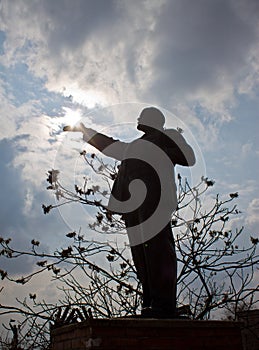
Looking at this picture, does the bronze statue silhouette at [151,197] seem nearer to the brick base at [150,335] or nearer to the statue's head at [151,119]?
the statue's head at [151,119]

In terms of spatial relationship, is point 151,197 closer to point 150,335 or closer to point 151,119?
point 151,119

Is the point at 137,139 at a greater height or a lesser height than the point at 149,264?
greater

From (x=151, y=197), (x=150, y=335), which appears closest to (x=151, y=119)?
(x=151, y=197)

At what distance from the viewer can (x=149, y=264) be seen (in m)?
3.23

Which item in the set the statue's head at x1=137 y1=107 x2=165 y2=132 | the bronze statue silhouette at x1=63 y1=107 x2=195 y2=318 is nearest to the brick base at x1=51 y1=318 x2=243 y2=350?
the bronze statue silhouette at x1=63 y1=107 x2=195 y2=318

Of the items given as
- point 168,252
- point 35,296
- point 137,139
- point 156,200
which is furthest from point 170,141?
point 35,296

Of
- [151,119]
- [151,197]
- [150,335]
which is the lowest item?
[150,335]

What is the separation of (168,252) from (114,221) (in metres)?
3.26

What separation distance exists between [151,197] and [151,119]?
839mm

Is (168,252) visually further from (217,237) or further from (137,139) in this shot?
(217,237)

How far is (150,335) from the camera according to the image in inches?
106

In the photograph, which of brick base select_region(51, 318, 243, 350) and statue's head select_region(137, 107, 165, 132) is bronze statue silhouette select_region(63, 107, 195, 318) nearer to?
statue's head select_region(137, 107, 165, 132)

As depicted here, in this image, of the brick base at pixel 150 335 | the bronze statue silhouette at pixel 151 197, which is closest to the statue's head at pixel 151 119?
the bronze statue silhouette at pixel 151 197

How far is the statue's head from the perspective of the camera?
3.83 m
